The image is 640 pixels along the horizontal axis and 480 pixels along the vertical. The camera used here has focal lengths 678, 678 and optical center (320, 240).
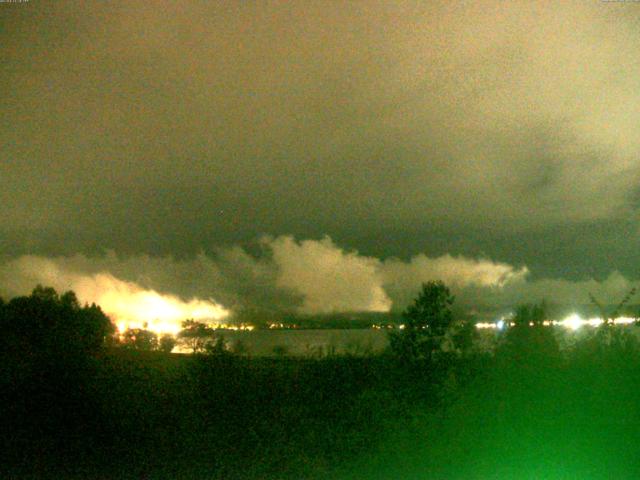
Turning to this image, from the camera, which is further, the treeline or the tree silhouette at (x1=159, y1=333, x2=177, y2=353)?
the tree silhouette at (x1=159, y1=333, x2=177, y2=353)

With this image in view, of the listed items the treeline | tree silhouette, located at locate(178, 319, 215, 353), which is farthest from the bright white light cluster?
tree silhouette, located at locate(178, 319, 215, 353)

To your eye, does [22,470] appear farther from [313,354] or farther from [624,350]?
[624,350]

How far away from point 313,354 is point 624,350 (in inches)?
Result: 255

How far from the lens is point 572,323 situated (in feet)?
48.1

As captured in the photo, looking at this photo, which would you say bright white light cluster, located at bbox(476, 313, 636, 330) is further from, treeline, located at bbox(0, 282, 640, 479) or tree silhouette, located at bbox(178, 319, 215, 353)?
tree silhouette, located at bbox(178, 319, 215, 353)

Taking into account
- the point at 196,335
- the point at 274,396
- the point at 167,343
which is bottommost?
the point at 274,396

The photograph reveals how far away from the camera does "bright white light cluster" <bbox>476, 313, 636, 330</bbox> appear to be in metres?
14.4

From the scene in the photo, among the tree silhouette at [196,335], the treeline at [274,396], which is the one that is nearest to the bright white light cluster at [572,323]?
the treeline at [274,396]

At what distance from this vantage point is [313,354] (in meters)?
13.0

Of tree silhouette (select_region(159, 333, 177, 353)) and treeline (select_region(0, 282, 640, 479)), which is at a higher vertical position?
tree silhouette (select_region(159, 333, 177, 353))

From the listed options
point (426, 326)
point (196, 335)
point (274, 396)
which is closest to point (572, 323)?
point (426, 326)

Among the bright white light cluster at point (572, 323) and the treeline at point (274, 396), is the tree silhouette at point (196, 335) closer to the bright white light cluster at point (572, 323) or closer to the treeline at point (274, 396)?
the treeline at point (274, 396)

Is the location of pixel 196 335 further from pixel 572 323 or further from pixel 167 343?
pixel 572 323

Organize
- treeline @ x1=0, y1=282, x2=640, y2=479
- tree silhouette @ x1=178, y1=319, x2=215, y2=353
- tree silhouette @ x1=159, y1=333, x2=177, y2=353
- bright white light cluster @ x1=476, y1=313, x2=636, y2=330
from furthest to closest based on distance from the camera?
bright white light cluster @ x1=476, y1=313, x2=636, y2=330 → tree silhouette @ x1=159, y1=333, x2=177, y2=353 → tree silhouette @ x1=178, y1=319, x2=215, y2=353 → treeline @ x1=0, y1=282, x2=640, y2=479
